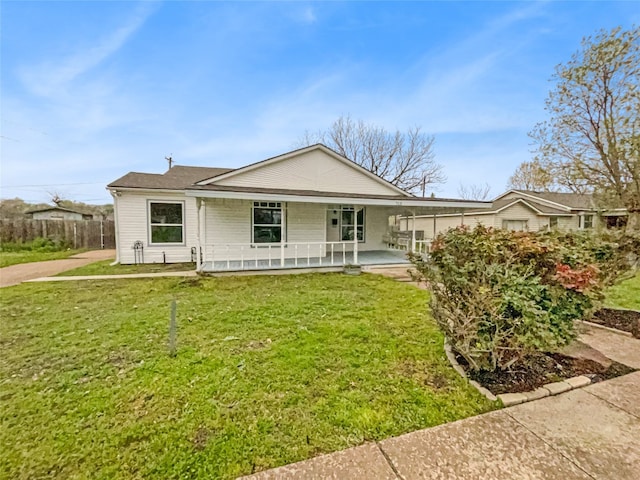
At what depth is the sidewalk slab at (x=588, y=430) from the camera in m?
1.92

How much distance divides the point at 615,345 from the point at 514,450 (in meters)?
3.33

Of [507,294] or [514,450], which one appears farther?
[507,294]

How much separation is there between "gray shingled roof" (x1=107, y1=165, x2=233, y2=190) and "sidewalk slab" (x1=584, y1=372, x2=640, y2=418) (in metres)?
12.0

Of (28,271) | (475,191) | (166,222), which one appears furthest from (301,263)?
(475,191)

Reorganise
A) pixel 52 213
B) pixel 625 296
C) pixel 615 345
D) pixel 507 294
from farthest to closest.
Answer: pixel 52 213, pixel 625 296, pixel 615 345, pixel 507 294

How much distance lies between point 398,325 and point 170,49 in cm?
1129

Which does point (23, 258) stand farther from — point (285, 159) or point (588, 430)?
point (588, 430)

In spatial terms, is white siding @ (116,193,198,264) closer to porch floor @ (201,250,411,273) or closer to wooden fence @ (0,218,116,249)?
porch floor @ (201,250,411,273)

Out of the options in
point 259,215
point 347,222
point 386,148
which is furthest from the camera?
point 386,148

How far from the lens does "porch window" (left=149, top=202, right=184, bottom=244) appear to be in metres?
11.0

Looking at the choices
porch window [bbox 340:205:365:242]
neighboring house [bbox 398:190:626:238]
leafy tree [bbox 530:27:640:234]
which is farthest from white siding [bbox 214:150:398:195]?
neighboring house [bbox 398:190:626:238]

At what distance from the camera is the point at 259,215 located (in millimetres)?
10719

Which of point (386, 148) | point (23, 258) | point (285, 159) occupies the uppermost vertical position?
point (386, 148)

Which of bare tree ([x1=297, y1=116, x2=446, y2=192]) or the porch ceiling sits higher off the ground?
bare tree ([x1=297, y1=116, x2=446, y2=192])
